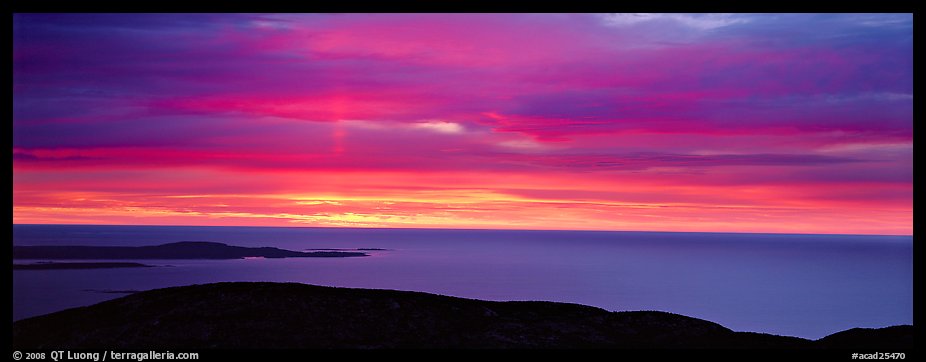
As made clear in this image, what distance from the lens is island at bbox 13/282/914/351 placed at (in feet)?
Answer: 67.7

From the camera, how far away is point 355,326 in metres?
21.8

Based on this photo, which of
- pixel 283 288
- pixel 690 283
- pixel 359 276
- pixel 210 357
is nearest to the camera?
pixel 210 357

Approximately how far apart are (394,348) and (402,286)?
139661 millimetres

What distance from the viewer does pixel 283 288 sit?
81.0ft

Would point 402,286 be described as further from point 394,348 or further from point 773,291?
point 394,348

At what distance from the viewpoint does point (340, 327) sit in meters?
21.5

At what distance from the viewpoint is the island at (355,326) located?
20641 millimetres

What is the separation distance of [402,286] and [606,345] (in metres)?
139

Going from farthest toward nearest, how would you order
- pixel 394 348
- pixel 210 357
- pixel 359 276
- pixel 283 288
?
pixel 359 276
pixel 283 288
pixel 394 348
pixel 210 357

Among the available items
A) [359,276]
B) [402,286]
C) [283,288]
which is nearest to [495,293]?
[402,286]

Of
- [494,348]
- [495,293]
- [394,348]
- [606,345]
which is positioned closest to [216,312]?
[394,348]

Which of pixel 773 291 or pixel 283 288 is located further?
pixel 773 291
